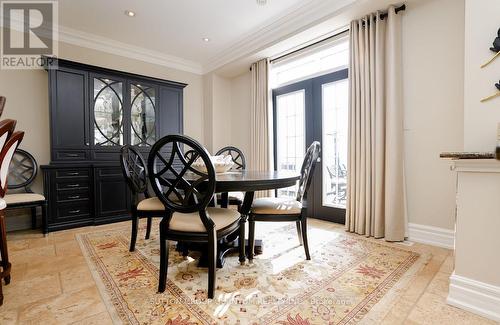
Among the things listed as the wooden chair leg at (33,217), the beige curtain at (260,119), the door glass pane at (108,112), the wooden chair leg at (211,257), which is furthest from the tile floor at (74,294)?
the beige curtain at (260,119)

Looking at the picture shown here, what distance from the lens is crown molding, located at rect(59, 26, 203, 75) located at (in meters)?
3.46

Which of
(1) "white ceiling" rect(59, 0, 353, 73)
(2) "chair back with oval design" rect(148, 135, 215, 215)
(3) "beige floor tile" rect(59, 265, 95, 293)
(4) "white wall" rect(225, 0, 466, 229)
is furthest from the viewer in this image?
(1) "white ceiling" rect(59, 0, 353, 73)

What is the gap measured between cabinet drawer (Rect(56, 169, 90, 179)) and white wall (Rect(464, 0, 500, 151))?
3.89 meters

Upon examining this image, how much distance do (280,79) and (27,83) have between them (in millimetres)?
3564

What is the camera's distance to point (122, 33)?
3551 mm

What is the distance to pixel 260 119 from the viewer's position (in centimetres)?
412

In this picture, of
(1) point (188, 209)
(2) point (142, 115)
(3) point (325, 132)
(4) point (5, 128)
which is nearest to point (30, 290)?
(4) point (5, 128)

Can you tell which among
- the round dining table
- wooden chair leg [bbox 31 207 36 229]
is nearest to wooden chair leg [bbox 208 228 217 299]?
the round dining table

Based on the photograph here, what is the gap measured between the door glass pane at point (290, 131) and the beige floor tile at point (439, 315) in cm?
249

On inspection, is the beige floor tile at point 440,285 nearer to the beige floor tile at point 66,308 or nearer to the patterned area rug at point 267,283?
the patterned area rug at point 267,283

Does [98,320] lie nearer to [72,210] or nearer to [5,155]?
[5,155]

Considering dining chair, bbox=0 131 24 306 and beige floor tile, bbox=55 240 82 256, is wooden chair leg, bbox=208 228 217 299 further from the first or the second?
beige floor tile, bbox=55 240 82 256

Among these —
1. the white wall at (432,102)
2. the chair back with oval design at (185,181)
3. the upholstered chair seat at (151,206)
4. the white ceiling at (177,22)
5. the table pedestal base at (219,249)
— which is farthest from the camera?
the white ceiling at (177,22)

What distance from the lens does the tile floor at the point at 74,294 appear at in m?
1.34
